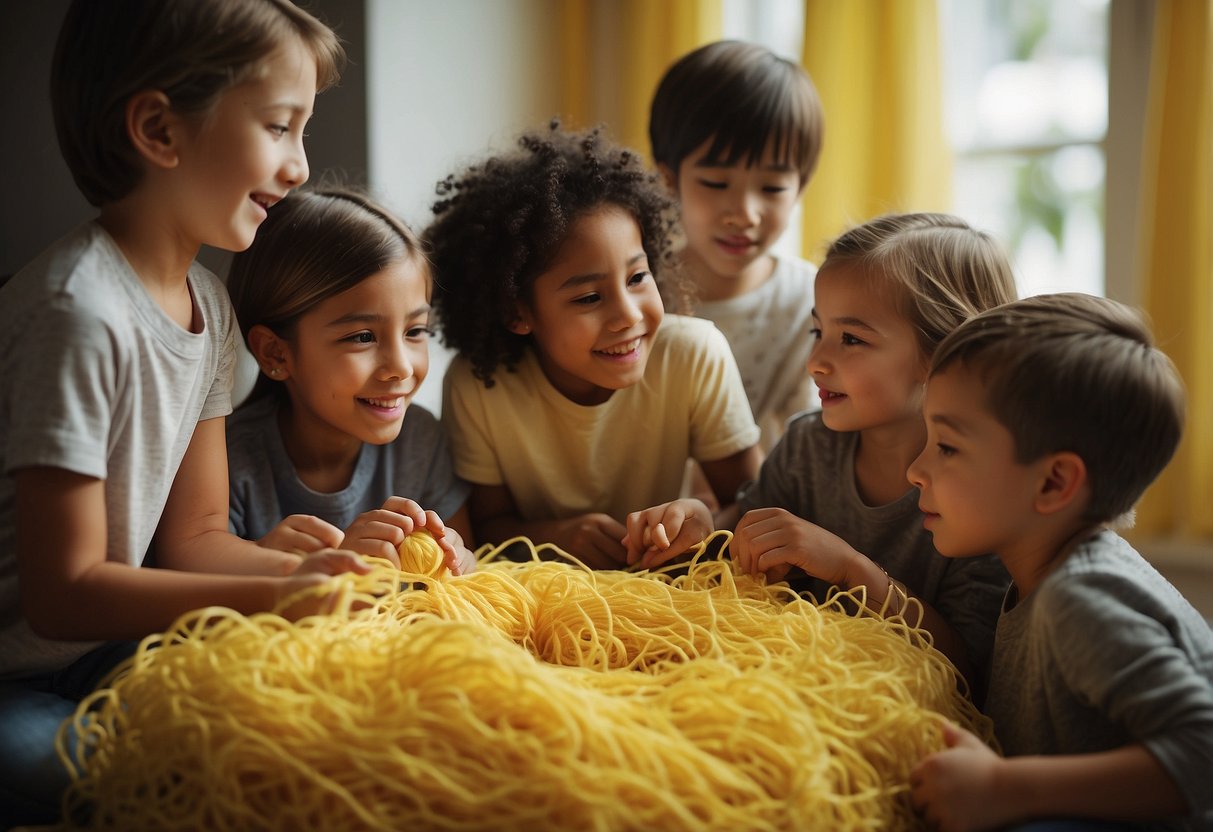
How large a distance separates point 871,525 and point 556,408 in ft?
1.60

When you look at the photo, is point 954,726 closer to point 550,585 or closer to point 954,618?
point 954,618

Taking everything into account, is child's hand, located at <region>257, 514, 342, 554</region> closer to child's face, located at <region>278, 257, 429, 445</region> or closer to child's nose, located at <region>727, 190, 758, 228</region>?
child's face, located at <region>278, 257, 429, 445</region>

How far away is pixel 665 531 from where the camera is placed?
4.35 ft

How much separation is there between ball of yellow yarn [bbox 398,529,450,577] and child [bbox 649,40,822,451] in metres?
0.82

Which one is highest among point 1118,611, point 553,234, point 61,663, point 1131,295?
point 553,234

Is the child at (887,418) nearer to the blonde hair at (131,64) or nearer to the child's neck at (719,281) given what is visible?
the child's neck at (719,281)

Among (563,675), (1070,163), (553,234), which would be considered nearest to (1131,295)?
(1070,163)

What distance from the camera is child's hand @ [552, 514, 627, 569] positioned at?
4.70 feet

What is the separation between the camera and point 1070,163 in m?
2.14

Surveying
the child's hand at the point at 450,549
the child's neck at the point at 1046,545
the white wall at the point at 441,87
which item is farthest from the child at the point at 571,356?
the child's neck at the point at 1046,545

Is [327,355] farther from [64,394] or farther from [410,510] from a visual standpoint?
[64,394]

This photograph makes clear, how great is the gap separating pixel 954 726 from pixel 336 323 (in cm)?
84

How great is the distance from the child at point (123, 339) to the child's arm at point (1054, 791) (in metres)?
0.56

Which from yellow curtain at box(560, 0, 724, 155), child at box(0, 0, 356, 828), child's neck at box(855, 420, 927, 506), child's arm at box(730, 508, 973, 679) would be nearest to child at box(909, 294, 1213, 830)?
child's arm at box(730, 508, 973, 679)
